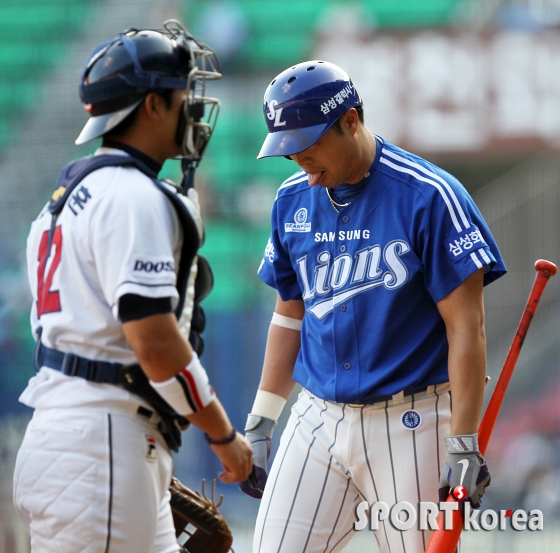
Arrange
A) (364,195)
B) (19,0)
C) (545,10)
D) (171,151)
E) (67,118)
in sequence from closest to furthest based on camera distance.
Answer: (171,151) → (364,195) → (545,10) → (67,118) → (19,0)

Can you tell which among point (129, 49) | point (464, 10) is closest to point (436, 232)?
point (129, 49)

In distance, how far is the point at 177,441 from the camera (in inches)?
94.0

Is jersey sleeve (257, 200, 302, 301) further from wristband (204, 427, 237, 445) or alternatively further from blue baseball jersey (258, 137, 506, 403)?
wristband (204, 427, 237, 445)

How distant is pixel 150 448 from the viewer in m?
2.25

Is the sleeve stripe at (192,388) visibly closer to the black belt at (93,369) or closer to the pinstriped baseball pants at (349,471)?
the black belt at (93,369)

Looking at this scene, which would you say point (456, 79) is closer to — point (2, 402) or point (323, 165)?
point (2, 402)

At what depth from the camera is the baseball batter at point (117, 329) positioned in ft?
6.93

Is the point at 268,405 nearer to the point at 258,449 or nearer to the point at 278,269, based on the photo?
the point at 258,449

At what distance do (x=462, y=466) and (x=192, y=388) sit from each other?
3.16ft

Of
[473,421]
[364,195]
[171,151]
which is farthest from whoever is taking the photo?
[364,195]

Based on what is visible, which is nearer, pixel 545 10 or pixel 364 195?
pixel 364 195

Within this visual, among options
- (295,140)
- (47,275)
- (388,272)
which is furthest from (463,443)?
(47,275)

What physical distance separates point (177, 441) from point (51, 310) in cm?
47

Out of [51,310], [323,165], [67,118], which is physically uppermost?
[323,165]
